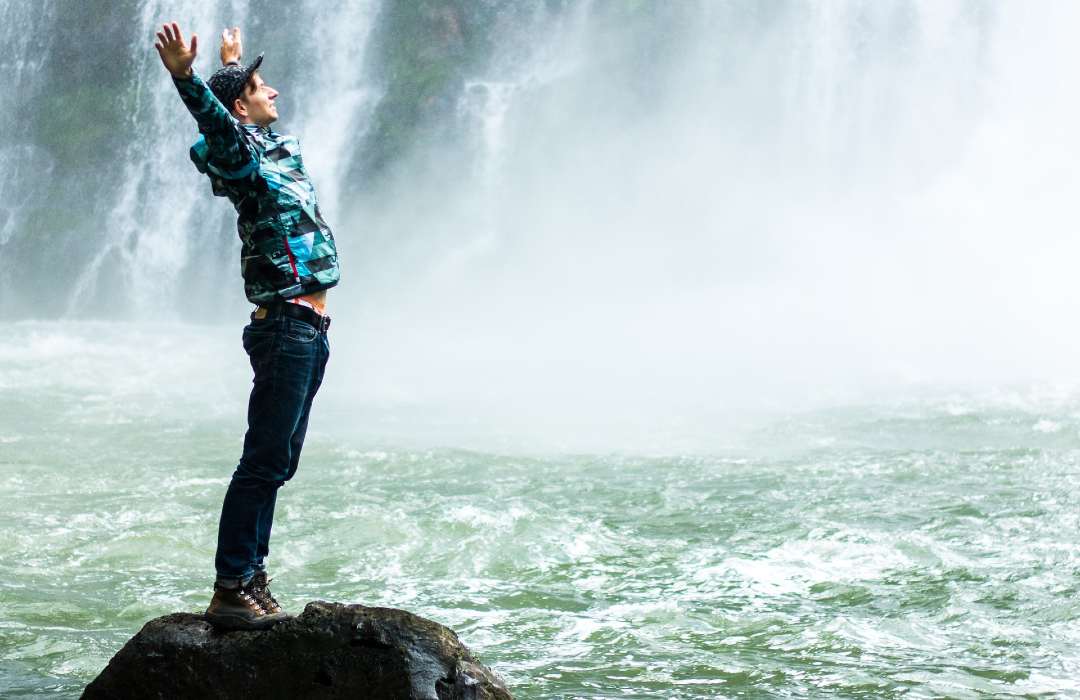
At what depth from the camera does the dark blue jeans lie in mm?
4102

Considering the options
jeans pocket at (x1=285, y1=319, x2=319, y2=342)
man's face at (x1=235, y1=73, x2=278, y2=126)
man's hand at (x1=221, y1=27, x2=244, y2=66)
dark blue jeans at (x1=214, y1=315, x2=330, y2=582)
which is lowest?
dark blue jeans at (x1=214, y1=315, x2=330, y2=582)

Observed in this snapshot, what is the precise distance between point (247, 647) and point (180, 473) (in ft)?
23.8

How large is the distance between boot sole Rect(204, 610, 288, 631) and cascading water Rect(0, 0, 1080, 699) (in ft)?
4.53

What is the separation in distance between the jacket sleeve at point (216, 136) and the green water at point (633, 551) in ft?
7.30

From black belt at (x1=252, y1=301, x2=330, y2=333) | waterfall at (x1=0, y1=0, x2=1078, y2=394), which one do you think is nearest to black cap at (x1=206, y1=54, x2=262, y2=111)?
black belt at (x1=252, y1=301, x2=330, y2=333)

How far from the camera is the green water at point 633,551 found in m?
5.71

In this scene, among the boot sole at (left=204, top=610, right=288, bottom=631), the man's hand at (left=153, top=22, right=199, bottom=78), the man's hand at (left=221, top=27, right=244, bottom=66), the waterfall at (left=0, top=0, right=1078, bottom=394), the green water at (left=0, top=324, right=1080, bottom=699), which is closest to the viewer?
the man's hand at (left=153, top=22, right=199, bottom=78)

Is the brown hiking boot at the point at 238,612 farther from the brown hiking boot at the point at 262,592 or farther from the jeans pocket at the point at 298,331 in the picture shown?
the jeans pocket at the point at 298,331

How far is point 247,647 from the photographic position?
402 centimetres

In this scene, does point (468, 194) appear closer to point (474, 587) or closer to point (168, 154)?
point (168, 154)

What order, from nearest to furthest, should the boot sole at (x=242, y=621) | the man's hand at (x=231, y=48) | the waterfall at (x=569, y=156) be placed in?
the boot sole at (x=242, y=621) → the man's hand at (x=231, y=48) → the waterfall at (x=569, y=156)

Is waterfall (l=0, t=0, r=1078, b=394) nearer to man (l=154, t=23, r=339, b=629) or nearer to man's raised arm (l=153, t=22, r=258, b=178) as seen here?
man (l=154, t=23, r=339, b=629)

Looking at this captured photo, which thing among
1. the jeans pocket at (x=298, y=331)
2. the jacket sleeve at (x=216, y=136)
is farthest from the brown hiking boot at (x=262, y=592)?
the jacket sleeve at (x=216, y=136)

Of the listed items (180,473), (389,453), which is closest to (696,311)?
(389,453)
